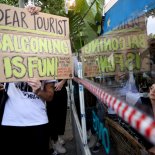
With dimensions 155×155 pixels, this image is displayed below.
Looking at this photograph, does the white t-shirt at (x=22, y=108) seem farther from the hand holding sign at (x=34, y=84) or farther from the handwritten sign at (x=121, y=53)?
the handwritten sign at (x=121, y=53)

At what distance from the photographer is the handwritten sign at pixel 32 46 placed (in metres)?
2.53

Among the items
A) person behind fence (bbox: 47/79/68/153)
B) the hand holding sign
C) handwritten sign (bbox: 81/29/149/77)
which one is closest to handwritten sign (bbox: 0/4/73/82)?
the hand holding sign

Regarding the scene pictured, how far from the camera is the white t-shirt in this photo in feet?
8.17

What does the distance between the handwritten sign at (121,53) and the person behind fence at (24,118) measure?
579 millimetres

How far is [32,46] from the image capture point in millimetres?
2705

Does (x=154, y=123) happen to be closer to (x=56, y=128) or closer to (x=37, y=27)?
(x=37, y=27)

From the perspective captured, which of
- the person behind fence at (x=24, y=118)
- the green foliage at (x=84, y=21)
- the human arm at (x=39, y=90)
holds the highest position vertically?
the green foliage at (x=84, y=21)

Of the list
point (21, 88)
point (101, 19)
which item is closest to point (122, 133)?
point (21, 88)

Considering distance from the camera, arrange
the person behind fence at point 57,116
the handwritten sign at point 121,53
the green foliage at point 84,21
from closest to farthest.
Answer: the handwritten sign at point 121,53, the person behind fence at point 57,116, the green foliage at point 84,21

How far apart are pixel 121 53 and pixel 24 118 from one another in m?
1.02

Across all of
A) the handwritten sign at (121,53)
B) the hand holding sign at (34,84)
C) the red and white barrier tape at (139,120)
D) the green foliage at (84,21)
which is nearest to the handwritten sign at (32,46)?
the hand holding sign at (34,84)

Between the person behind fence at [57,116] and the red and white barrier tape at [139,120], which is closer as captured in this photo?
the red and white barrier tape at [139,120]

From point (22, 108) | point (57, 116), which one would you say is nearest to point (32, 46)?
point (22, 108)

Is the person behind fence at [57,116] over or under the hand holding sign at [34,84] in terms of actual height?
under
